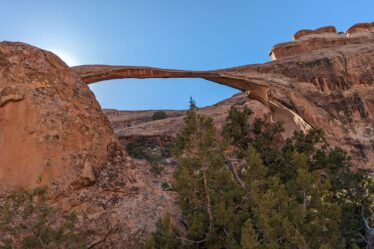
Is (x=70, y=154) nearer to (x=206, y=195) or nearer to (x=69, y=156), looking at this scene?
(x=69, y=156)

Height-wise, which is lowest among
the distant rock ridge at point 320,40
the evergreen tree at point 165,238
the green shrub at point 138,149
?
the green shrub at point 138,149

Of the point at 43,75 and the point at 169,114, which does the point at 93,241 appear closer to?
the point at 43,75

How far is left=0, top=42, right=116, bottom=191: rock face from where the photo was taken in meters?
9.10

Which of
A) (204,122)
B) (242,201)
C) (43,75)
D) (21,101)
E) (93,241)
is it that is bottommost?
(93,241)

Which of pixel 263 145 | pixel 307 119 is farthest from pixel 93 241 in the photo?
pixel 307 119

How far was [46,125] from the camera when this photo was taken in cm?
974

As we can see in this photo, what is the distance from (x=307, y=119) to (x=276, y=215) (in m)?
12.8

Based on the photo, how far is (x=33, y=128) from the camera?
9656 mm

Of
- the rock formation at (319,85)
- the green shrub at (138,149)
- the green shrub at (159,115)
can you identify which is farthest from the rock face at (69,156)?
the green shrub at (159,115)

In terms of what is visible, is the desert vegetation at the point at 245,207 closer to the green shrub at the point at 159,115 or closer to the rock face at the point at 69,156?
the rock face at the point at 69,156

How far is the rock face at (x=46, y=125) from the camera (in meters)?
9.10

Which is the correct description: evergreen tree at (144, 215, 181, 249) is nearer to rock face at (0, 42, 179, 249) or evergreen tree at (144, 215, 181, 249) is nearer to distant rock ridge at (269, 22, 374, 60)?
rock face at (0, 42, 179, 249)

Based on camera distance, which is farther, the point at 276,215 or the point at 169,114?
the point at 169,114

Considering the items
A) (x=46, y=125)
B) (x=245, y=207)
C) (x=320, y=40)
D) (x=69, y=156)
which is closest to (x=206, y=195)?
(x=245, y=207)
